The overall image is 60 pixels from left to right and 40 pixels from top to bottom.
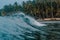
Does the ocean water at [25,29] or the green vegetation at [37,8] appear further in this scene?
the green vegetation at [37,8]

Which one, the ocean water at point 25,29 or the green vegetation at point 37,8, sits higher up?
the green vegetation at point 37,8

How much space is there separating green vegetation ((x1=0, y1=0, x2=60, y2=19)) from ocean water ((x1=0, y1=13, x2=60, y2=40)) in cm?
8

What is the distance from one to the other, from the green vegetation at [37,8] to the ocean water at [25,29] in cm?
8

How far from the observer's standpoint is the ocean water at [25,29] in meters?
1.97

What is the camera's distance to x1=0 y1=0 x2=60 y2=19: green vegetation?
2.10m

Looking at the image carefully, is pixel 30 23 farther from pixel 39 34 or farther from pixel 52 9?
pixel 52 9

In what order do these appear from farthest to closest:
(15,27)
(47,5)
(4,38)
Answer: (47,5)
(15,27)
(4,38)

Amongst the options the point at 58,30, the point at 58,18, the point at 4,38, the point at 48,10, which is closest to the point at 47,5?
the point at 48,10

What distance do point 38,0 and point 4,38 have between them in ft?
2.33

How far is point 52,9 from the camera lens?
2.19 m

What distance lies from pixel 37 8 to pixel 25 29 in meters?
0.34

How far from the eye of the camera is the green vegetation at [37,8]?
210cm

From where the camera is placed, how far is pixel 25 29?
2076mm

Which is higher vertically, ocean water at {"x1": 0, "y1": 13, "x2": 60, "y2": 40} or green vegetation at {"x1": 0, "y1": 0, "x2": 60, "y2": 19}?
green vegetation at {"x1": 0, "y1": 0, "x2": 60, "y2": 19}
